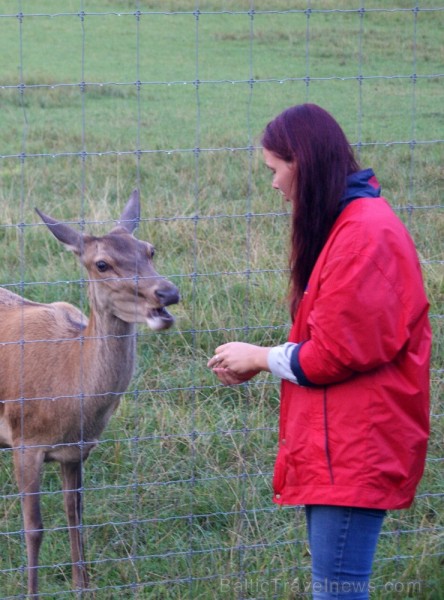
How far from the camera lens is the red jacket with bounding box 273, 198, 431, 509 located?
2.92 metres

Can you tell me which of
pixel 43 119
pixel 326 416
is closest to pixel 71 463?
pixel 326 416

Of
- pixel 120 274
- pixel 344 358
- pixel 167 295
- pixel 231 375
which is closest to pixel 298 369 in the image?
pixel 344 358

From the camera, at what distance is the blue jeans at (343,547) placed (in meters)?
3.06

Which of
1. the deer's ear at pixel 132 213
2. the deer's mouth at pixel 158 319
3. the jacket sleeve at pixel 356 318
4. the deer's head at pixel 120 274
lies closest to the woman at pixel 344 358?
the jacket sleeve at pixel 356 318

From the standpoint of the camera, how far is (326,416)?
10.1 ft

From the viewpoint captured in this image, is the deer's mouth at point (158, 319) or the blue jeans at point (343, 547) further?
the deer's mouth at point (158, 319)

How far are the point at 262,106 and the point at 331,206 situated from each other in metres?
10.5

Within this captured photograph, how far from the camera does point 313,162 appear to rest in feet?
10.1

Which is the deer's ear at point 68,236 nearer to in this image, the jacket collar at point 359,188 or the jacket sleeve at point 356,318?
the jacket collar at point 359,188

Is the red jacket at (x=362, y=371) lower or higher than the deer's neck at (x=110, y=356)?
higher

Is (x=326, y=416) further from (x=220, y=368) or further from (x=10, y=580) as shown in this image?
(x=10, y=580)

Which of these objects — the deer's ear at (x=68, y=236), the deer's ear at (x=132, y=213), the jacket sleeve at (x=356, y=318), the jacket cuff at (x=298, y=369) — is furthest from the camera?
the deer's ear at (x=132, y=213)

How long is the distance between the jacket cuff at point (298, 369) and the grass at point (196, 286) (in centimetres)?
99

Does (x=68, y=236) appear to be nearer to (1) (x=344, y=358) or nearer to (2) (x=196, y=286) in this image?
(2) (x=196, y=286)
